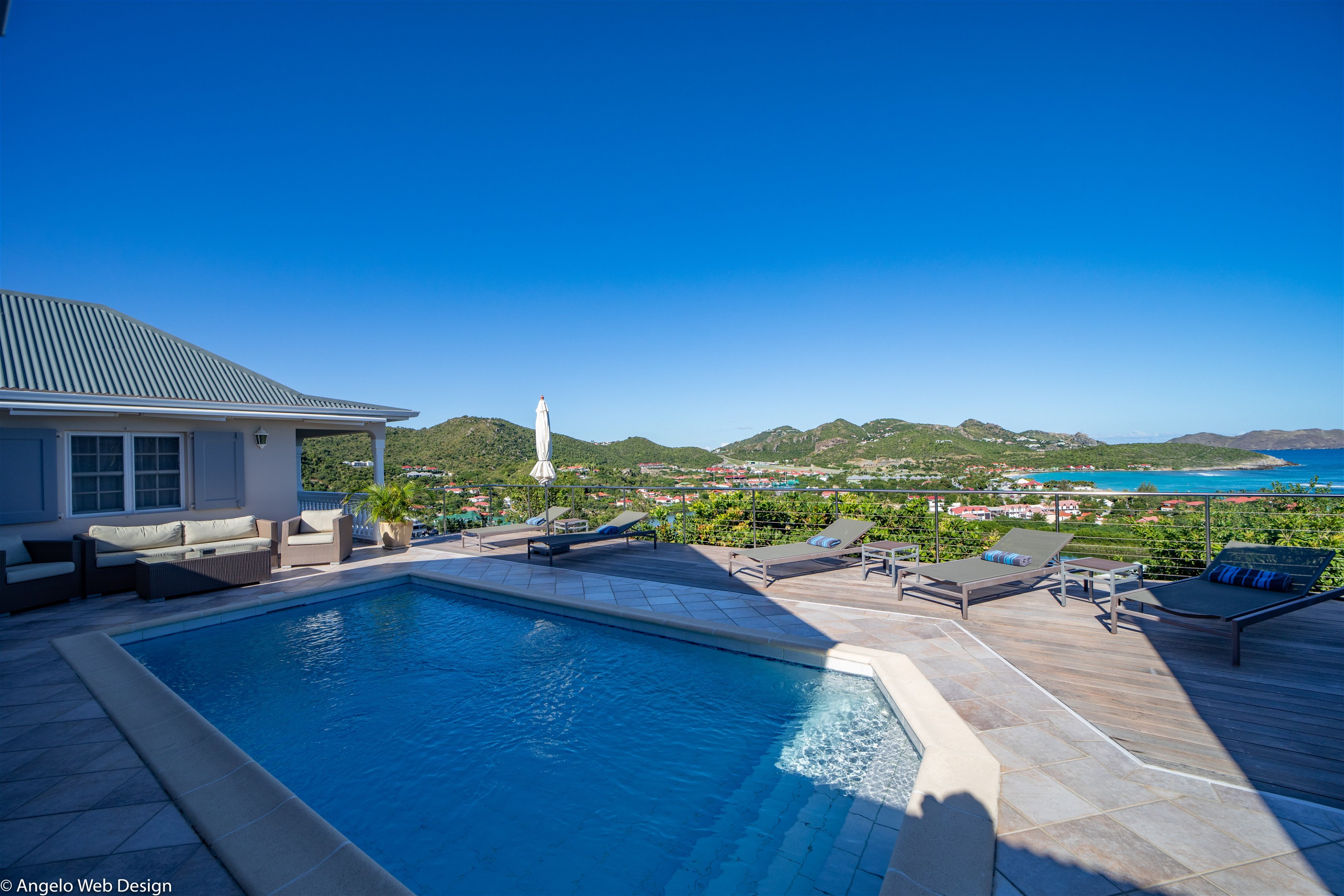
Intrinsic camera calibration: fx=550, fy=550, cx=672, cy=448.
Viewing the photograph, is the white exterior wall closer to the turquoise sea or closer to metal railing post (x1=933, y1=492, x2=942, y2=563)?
metal railing post (x1=933, y1=492, x2=942, y2=563)

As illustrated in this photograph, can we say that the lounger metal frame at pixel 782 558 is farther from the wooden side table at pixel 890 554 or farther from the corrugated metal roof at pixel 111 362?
the corrugated metal roof at pixel 111 362

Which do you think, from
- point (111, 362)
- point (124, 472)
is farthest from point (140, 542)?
point (111, 362)

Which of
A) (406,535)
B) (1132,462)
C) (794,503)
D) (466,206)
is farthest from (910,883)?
(1132,462)

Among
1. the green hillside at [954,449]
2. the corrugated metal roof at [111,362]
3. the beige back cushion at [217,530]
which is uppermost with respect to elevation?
the corrugated metal roof at [111,362]

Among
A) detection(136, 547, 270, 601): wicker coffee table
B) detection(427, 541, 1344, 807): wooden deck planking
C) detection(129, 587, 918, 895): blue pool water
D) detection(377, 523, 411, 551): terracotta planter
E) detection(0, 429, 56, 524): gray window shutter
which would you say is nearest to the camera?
detection(129, 587, 918, 895): blue pool water

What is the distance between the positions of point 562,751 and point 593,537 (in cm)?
451

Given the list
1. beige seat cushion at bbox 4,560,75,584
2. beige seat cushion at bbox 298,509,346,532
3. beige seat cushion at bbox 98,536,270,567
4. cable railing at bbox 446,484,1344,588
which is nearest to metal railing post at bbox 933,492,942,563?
cable railing at bbox 446,484,1344,588

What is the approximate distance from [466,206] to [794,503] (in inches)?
385

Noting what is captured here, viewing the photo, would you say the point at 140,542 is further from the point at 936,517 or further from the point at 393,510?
the point at 936,517

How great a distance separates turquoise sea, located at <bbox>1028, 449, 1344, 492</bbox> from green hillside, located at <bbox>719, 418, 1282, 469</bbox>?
0.50 m

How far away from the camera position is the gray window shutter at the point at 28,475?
6223mm

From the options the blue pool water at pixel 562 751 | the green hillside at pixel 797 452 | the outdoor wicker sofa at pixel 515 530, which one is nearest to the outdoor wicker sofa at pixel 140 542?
the blue pool water at pixel 562 751

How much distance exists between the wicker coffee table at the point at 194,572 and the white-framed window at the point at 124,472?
64.0 inches

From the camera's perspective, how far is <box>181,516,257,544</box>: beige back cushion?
6840mm
